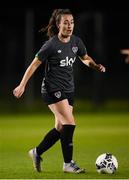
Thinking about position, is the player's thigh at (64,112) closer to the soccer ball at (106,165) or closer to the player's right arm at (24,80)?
the player's right arm at (24,80)

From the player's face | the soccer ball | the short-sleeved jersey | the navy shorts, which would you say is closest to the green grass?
the soccer ball

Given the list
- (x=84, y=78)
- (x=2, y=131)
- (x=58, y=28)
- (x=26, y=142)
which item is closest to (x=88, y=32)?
(x=84, y=78)

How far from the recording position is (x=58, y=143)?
52.3 ft

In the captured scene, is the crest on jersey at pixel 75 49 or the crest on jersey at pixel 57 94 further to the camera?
the crest on jersey at pixel 75 49

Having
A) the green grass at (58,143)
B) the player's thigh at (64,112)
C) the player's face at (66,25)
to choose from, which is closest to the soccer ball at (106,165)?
the green grass at (58,143)

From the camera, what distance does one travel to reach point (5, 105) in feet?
89.7

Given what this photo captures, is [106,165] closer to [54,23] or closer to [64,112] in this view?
[64,112]

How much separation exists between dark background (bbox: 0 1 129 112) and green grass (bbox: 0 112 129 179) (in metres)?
3.07

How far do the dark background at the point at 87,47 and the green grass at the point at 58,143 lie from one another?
3.07 meters

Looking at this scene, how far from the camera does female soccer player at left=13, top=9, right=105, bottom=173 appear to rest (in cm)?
1032

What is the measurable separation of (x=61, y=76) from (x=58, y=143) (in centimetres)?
565

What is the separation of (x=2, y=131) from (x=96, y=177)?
866 cm

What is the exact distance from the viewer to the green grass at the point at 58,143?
411 inches

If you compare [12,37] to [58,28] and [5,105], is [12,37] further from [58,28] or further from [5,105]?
[58,28]
